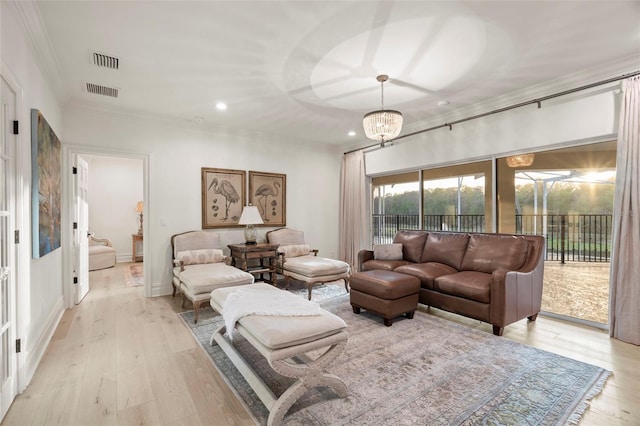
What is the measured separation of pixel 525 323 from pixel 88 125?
5856 millimetres

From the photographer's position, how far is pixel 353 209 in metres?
5.98

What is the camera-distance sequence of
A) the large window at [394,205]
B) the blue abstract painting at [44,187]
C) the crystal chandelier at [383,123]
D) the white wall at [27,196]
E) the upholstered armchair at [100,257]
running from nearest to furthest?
the white wall at [27,196]
the blue abstract painting at [44,187]
the crystal chandelier at [383,123]
the large window at [394,205]
the upholstered armchair at [100,257]

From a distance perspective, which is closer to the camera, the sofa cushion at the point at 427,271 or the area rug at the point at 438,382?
the area rug at the point at 438,382

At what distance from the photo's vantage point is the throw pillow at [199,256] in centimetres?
415

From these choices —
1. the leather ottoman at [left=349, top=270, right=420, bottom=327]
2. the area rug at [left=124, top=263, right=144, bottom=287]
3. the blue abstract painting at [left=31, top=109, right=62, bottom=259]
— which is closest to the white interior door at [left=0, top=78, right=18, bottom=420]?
the blue abstract painting at [left=31, top=109, right=62, bottom=259]

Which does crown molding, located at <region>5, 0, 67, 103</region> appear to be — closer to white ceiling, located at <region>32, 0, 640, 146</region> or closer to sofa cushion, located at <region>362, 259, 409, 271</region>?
white ceiling, located at <region>32, 0, 640, 146</region>

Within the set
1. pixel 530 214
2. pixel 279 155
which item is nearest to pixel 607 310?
pixel 530 214

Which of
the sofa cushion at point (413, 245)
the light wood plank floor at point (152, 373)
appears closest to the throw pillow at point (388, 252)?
the sofa cushion at point (413, 245)

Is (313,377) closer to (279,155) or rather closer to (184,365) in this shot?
(184,365)

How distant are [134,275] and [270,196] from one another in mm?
3037

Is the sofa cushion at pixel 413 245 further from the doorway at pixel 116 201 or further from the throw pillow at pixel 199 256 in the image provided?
the doorway at pixel 116 201

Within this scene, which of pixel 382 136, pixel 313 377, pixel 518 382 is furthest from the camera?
pixel 382 136

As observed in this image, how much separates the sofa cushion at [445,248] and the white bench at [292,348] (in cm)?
249

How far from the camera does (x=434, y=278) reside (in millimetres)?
3457
